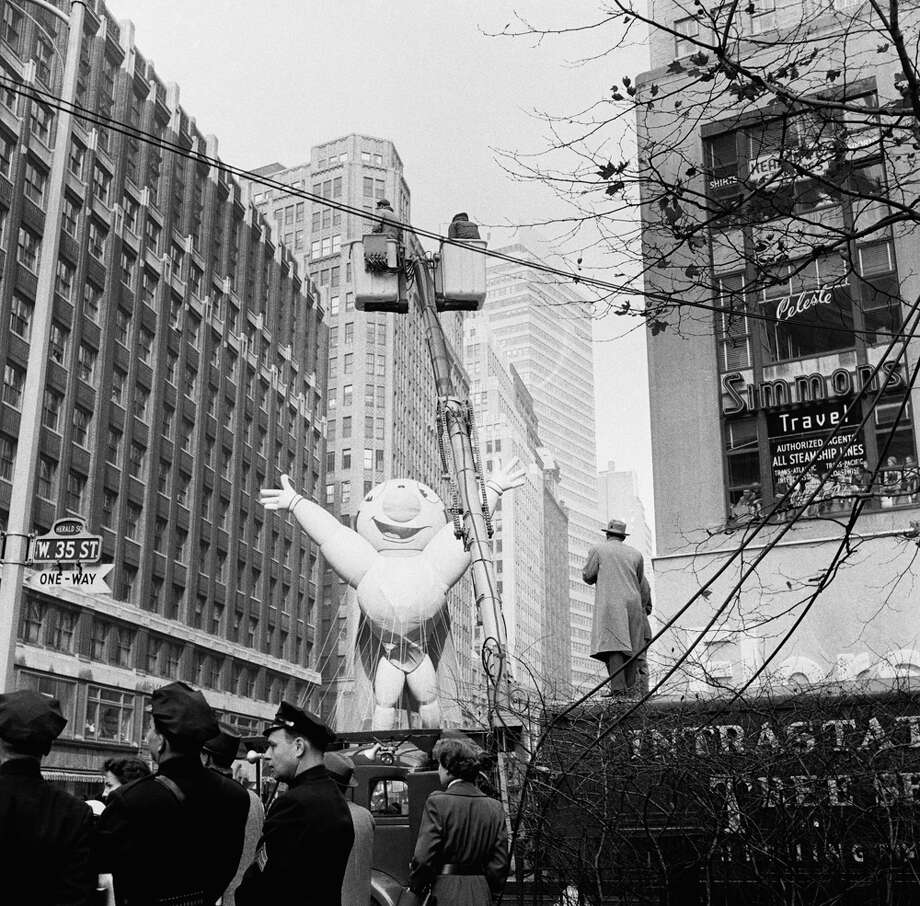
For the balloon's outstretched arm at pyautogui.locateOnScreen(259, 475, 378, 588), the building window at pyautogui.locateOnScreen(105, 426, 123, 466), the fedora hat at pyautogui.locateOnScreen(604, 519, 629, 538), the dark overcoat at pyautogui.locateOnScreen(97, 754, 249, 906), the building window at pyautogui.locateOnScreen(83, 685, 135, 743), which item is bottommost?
the dark overcoat at pyautogui.locateOnScreen(97, 754, 249, 906)

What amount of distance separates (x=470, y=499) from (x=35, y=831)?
304 inches

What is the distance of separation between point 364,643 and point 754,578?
718 cm

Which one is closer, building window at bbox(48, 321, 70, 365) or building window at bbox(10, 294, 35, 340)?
building window at bbox(10, 294, 35, 340)

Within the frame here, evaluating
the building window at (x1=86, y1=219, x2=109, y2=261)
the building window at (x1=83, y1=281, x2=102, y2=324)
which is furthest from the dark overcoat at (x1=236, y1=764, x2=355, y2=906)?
the building window at (x1=86, y1=219, x2=109, y2=261)

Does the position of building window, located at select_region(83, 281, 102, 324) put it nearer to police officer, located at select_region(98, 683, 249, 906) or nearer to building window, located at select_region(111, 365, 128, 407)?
building window, located at select_region(111, 365, 128, 407)

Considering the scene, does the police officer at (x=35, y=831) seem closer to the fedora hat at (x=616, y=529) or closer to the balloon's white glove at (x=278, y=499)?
the fedora hat at (x=616, y=529)

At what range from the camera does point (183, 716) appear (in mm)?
3721

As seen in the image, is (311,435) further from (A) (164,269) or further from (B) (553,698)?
(B) (553,698)

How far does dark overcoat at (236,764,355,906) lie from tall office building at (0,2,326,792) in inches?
1280

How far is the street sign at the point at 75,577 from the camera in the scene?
12.0 m

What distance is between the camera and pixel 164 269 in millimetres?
51438

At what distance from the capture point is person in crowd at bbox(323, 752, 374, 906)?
504 centimetres

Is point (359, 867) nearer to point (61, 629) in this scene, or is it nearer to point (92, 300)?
point (61, 629)

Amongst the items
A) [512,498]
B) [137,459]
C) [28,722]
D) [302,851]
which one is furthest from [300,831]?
[512,498]
